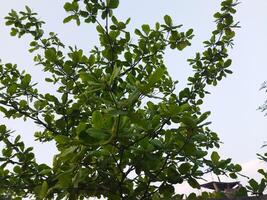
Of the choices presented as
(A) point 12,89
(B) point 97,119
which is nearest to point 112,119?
(B) point 97,119

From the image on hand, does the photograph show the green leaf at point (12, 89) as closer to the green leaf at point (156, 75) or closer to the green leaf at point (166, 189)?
the green leaf at point (166, 189)

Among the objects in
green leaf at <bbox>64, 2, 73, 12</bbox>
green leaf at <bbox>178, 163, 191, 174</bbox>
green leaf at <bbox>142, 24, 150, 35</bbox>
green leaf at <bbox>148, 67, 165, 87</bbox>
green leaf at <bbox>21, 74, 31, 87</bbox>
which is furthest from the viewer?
green leaf at <bbox>142, 24, 150, 35</bbox>

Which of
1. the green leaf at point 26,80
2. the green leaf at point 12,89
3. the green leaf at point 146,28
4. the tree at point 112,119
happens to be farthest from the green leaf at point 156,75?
the green leaf at point 146,28

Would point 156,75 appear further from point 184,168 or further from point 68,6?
point 68,6

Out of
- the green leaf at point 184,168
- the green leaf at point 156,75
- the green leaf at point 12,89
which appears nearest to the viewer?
the green leaf at point 156,75

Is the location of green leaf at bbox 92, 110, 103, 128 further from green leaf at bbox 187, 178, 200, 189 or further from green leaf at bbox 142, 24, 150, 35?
green leaf at bbox 142, 24, 150, 35

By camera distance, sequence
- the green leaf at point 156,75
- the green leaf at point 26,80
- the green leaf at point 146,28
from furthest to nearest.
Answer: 1. the green leaf at point 146,28
2. the green leaf at point 26,80
3. the green leaf at point 156,75

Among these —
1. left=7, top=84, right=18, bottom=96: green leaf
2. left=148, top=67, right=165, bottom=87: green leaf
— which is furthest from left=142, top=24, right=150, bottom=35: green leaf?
left=148, top=67, right=165, bottom=87: green leaf

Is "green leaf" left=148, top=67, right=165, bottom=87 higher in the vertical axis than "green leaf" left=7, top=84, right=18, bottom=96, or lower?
lower

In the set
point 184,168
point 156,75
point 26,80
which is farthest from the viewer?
point 26,80

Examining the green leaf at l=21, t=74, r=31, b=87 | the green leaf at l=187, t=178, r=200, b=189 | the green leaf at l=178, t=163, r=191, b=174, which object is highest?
the green leaf at l=21, t=74, r=31, b=87

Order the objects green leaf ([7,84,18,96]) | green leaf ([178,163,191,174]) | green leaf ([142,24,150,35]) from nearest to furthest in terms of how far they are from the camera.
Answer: green leaf ([178,163,191,174])
green leaf ([7,84,18,96])
green leaf ([142,24,150,35])

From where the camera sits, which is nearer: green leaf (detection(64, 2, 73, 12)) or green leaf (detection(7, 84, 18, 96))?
green leaf (detection(7, 84, 18, 96))

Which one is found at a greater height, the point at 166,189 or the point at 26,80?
the point at 26,80
